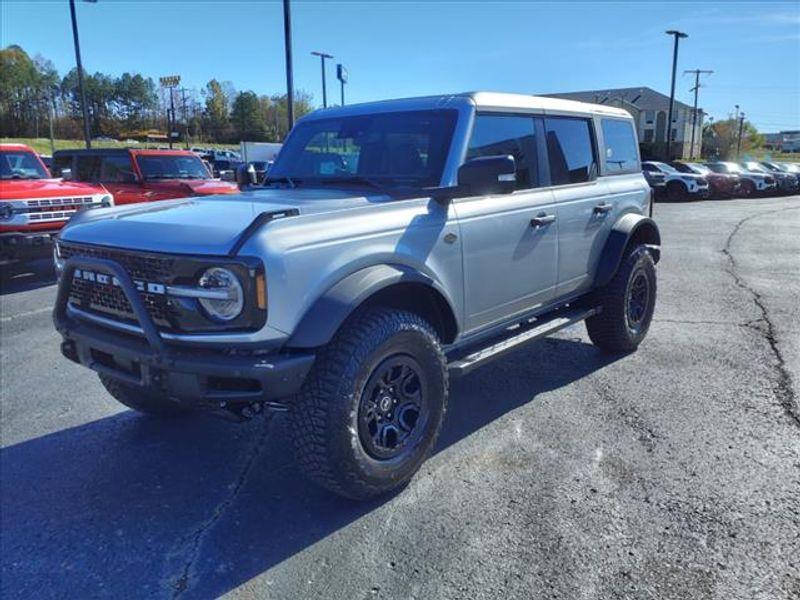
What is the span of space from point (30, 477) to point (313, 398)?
184 cm

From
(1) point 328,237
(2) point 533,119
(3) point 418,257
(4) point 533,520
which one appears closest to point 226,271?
(1) point 328,237

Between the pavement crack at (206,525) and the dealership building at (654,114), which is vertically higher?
the dealership building at (654,114)

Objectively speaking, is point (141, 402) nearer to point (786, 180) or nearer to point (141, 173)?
point (141, 173)

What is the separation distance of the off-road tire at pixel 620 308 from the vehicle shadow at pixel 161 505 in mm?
1119

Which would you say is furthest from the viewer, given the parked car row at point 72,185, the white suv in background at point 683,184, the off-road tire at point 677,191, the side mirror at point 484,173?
the off-road tire at point 677,191

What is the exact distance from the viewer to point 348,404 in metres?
2.88

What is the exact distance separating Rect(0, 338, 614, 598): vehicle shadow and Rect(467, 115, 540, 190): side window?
155 centimetres

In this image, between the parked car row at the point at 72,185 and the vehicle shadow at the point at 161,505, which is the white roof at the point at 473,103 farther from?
→ the parked car row at the point at 72,185

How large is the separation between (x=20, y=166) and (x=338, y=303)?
9.48 metres

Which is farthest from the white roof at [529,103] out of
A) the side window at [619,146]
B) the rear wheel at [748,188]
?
the rear wheel at [748,188]

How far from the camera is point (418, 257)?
327 cm

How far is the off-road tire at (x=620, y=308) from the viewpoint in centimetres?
512

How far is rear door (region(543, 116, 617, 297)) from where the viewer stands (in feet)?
14.7

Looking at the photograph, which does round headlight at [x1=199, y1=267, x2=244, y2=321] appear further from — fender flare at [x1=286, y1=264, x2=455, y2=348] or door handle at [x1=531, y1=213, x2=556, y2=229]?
door handle at [x1=531, y1=213, x2=556, y2=229]
